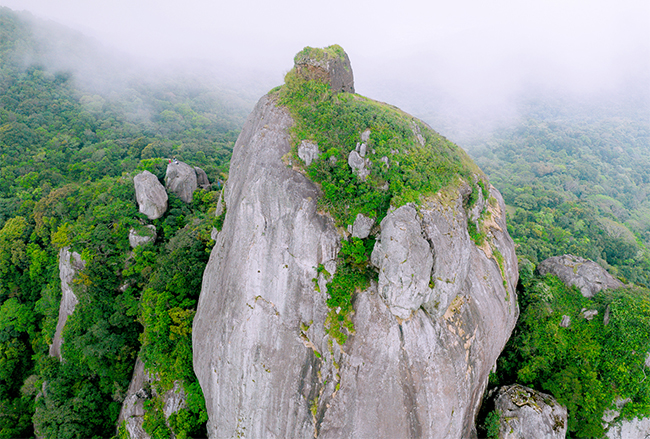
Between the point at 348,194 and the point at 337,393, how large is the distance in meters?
10.5

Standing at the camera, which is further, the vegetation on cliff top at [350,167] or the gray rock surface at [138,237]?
the gray rock surface at [138,237]

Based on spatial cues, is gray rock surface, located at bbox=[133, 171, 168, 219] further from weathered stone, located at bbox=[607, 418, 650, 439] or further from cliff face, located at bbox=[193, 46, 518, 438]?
weathered stone, located at bbox=[607, 418, 650, 439]

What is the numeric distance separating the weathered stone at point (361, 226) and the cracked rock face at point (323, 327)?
0.95 metres

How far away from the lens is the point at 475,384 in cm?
1669

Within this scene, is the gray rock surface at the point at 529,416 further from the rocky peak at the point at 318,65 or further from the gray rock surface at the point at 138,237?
the gray rock surface at the point at 138,237

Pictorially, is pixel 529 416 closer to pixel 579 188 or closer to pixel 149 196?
pixel 149 196

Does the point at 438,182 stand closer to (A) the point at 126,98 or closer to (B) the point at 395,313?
(B) the point at 395,313

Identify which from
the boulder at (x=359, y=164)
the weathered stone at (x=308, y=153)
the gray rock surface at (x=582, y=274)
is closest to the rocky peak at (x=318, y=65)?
the weathered stone at (x=308, y=153)

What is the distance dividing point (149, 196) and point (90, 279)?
9845mm

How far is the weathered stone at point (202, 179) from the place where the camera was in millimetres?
38938

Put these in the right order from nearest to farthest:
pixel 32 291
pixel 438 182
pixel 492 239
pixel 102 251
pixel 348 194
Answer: pixel 348 194
pixel 438 182
pixel 492 239
pixel 102 251
pixel 32 291


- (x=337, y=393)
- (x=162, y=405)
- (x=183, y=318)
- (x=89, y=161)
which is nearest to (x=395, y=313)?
(x=337, y=393)

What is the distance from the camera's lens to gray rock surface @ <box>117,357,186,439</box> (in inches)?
795

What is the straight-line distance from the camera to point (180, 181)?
34.8 m
